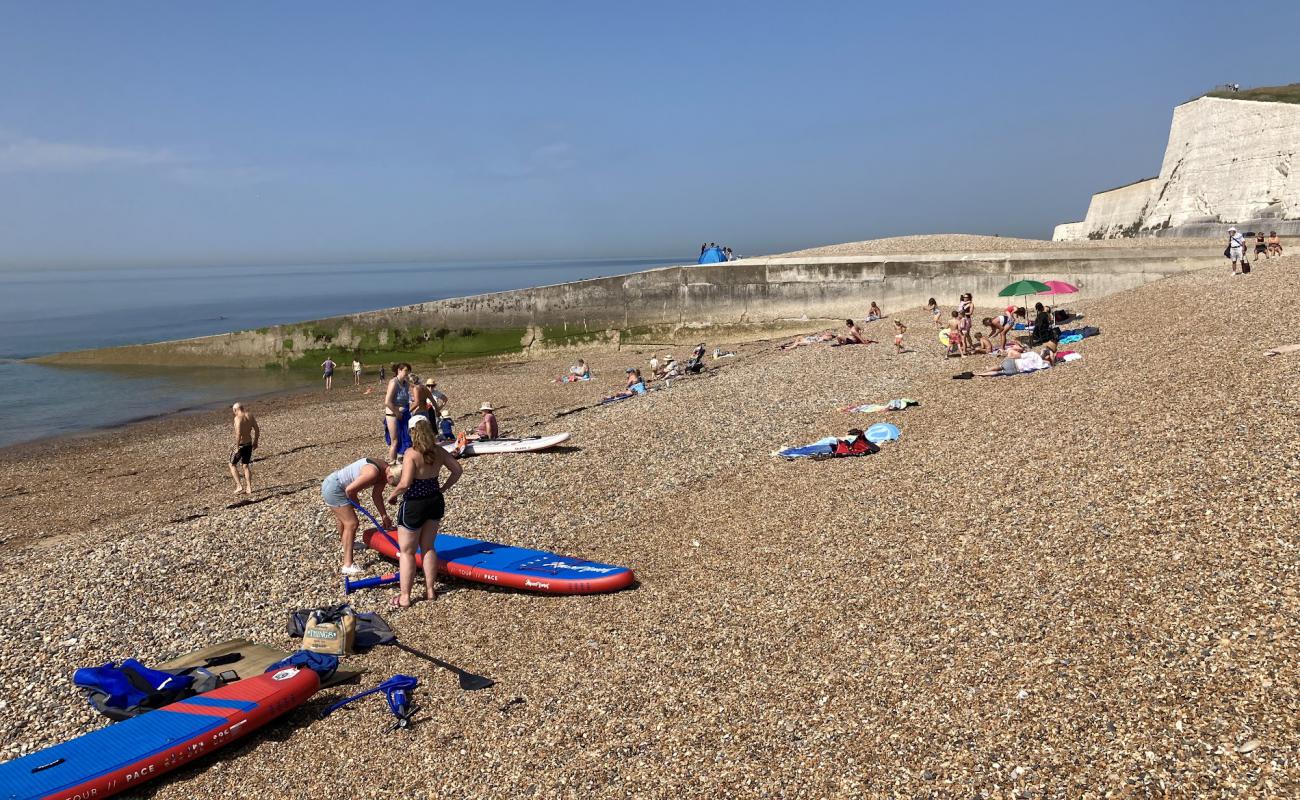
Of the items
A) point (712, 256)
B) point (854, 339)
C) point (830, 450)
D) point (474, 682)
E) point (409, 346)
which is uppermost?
point (712, 256)

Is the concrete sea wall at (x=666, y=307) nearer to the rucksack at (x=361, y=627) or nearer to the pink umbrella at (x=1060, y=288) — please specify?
the pink umbrella at (x=1060, y=288)

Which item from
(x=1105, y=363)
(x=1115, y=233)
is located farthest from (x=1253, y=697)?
(x=1115, y=233)

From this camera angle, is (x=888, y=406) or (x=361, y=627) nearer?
(x=361, y=627)

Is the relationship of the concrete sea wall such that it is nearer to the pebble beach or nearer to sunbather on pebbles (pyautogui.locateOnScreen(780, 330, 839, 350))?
sunbather on pebbles (pyautogui.locateOnScreen(780, 330, 839, 350))

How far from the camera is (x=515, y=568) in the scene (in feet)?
26.8

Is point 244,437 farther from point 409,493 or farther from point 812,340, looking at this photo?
point 812,340

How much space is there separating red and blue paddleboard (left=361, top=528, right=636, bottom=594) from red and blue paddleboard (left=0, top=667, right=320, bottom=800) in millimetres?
2167

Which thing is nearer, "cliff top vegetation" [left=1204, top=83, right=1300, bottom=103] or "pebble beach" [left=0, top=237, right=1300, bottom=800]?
"pebble beach" [left=0, top=237, right=1300, bottom=800]

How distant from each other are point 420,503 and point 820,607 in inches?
152

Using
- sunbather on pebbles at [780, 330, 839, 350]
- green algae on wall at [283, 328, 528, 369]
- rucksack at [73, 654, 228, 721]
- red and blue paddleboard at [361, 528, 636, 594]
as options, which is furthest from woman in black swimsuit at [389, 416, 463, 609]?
green algae on wall at [283, 328, 528, 369]

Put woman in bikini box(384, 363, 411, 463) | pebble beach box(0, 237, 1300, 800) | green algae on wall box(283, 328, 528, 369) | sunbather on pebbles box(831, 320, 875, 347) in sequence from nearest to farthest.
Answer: pebble beach box(0, 237, 1300, 800) < woman in bikini box(384, 363, 411, 463) < sunbather on pebbles box(831, 320, 875, 347) < green algae on wall box(283, 328, 528, 369)

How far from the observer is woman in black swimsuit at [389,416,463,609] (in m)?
7.44

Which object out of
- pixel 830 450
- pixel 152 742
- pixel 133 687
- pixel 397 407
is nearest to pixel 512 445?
pixel 397 407

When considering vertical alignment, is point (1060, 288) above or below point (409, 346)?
above
